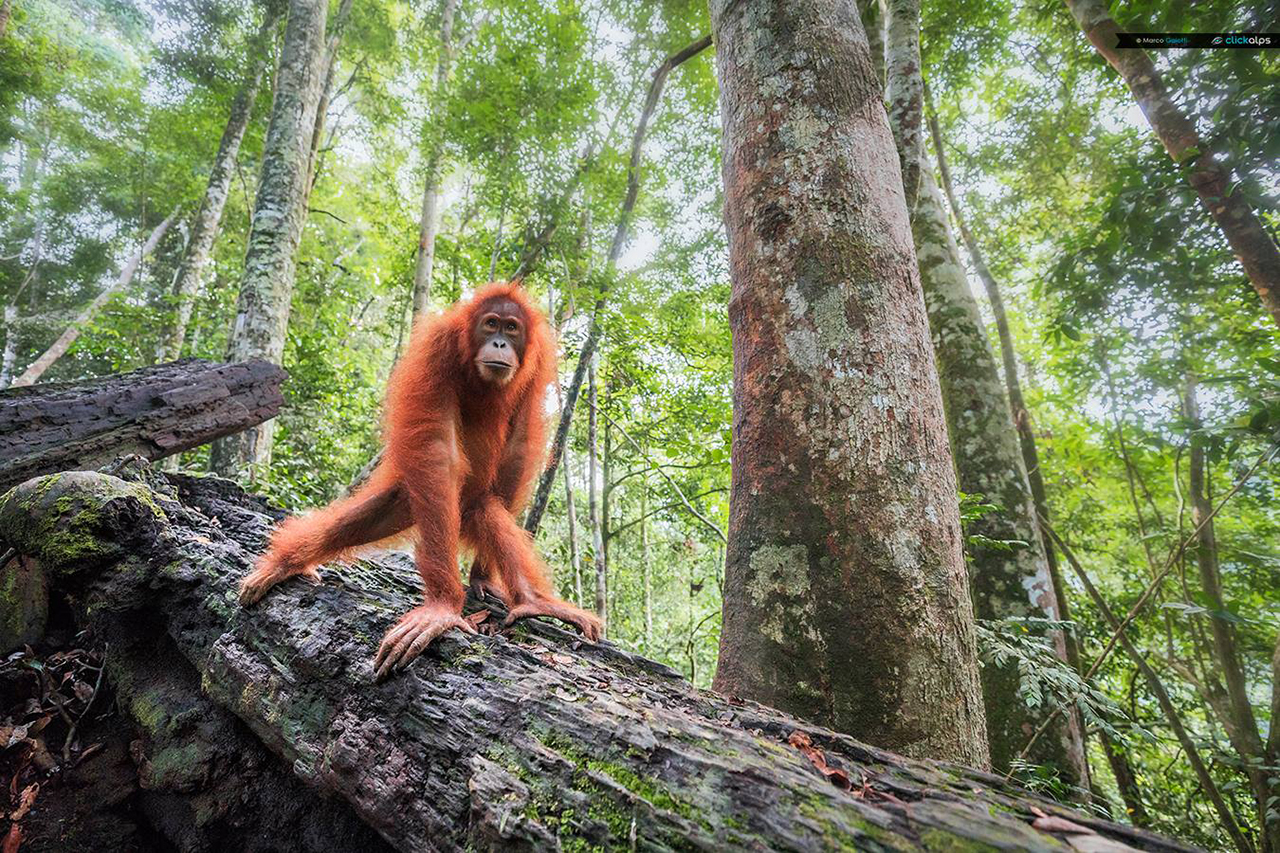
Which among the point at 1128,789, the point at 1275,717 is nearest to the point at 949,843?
the point at 1275,717

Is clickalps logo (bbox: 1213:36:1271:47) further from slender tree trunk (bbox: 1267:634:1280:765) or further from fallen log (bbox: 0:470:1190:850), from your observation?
fallen log (bbox: 0:470:1190:850)

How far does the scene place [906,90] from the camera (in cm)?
351

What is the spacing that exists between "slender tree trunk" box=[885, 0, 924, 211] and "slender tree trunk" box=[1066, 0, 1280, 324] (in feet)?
5.23

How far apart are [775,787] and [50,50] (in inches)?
882

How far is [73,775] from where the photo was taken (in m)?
2.00

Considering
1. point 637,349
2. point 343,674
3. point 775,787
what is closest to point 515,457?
point 343,674

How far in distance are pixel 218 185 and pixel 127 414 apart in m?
8.53

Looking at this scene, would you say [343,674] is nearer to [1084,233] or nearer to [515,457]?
[515,457]

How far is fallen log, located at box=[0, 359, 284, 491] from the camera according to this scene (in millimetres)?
3104

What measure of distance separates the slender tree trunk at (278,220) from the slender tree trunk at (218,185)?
4453mm

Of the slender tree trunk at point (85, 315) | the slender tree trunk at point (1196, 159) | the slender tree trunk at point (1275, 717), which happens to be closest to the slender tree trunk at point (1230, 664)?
the slender tree trunk at point (1275, 717)

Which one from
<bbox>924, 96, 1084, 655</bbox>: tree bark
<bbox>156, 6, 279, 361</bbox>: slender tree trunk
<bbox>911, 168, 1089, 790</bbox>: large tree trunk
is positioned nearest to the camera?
<bbox>911, 168, 1089, 790</bbox>: large tree trunk

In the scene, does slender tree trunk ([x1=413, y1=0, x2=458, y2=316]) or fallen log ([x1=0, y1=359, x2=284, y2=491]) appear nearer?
fallen log ([x1=0, y1=359, x2=284, y2=491])

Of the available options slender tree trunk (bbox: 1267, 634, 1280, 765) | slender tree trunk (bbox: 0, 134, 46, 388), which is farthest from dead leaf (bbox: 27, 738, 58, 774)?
slender tree trunk (bbox: 0, 134, 46, 388)
